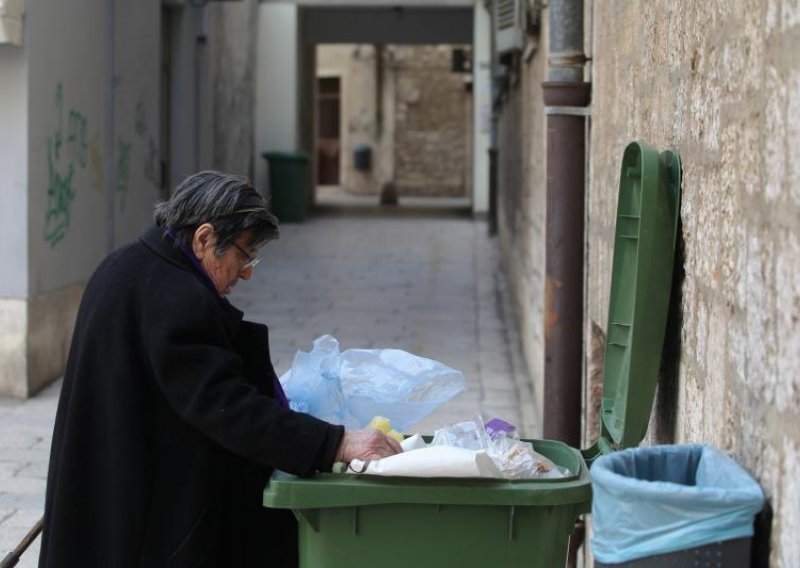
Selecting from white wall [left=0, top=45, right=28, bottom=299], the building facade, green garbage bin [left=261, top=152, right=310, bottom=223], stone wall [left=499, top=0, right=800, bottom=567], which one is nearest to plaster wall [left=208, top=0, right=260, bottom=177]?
green garbage bin [left=261, top=152, right=310, bottom=223]

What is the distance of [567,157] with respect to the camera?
5297 millimetres

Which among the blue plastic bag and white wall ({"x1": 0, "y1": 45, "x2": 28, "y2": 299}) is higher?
white wall ({"x1": 0, "y1": 45, "x2": 28, "y2": 299})

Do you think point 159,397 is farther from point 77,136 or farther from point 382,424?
point 77,136

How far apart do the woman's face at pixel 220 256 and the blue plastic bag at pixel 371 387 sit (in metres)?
0.42

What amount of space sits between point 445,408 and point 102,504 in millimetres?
4924

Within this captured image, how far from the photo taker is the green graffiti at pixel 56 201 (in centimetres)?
831

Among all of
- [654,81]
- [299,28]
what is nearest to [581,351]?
[654,81]

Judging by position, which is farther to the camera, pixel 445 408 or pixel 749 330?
pixel 445 408

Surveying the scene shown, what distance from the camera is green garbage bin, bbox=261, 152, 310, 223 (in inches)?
805

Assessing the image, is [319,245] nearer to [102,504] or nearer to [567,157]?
[567,157]

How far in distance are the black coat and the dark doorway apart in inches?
1298

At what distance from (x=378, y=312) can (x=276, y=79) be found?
1062cm

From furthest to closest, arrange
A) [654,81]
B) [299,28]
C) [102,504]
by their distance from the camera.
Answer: [299,28] < [654,81] < [102,504]

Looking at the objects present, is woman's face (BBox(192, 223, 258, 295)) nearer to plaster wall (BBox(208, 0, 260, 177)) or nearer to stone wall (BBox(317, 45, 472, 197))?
plaster wall (BBox(208, 0, 260, 177))
